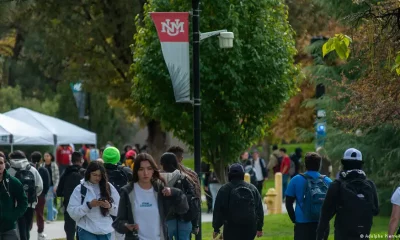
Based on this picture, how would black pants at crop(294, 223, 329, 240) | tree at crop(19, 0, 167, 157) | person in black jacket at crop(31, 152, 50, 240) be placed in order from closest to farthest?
black pants at crop(294, 223, 329, 240)
person in black jacket at crop(31, 152, 50, 240)
tree at crop(19, 0, 167, 157)

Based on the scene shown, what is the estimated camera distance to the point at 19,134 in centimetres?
2578

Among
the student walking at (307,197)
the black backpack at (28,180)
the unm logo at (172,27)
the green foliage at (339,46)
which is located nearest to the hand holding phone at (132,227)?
the green foliage at (339,46)

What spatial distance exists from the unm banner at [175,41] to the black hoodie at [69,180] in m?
2.19

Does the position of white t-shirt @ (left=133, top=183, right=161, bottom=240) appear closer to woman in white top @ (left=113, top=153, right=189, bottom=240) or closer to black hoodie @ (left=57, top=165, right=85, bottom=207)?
woman in white top @ (left=113, top=153, right=189, bottom=240)

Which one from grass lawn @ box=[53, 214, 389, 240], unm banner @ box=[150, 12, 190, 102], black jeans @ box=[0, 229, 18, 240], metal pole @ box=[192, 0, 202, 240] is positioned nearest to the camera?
black jeans @ box=[0, 229, 18, 240]

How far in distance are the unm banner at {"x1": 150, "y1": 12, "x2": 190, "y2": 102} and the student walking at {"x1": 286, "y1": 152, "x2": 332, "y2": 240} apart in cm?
420

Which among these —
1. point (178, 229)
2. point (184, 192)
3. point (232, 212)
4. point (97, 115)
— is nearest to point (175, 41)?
point (178, 229)

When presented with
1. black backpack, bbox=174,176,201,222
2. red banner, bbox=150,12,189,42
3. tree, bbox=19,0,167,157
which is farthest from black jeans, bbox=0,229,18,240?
tree, bbox=19,0,167,157

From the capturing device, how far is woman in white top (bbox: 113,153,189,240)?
9.59 metres

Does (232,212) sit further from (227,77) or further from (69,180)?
(227,77)

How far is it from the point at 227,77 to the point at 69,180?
3.94 meters

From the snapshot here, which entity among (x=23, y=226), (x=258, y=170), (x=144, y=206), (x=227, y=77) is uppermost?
(x=227, y=77)

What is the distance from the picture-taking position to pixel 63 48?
114 ft

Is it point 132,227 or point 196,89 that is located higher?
point 196,89
